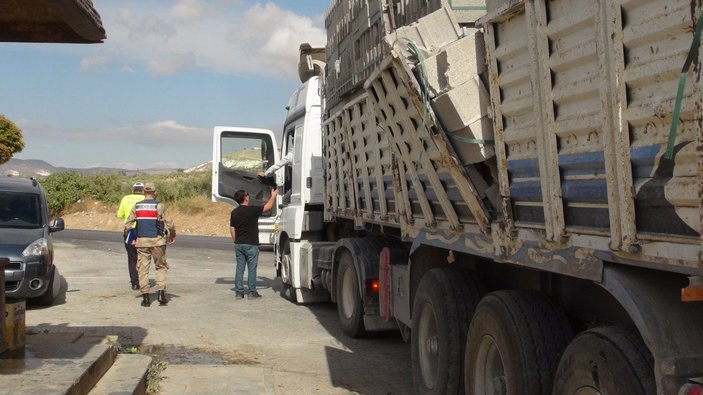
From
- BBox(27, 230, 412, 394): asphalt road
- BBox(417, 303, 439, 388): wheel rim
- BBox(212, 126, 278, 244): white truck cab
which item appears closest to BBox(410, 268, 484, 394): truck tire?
BBox(417, 303, 439, 388): wheel rim

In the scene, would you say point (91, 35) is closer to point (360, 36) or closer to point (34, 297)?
point (360, 36)

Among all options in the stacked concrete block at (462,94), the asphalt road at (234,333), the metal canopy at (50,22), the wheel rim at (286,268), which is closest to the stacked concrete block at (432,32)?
the stacked concrete block at (462,94)

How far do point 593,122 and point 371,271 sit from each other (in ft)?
16.0

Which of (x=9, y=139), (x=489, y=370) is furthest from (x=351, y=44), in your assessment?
(x=9, y=139)

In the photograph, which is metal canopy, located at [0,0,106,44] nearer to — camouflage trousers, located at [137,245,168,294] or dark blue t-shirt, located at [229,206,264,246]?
camouflage trousers, located at [137,245,168,294]

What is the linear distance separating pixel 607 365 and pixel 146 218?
861 centimetres

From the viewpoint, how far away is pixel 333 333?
9008 mm

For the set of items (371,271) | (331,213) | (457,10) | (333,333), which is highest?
(457,10)

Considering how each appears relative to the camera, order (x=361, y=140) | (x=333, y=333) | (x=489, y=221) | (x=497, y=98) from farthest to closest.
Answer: (x=333, y=333)
(x=361, y=140)
(x=489, y=221)
(x=497, y=98)

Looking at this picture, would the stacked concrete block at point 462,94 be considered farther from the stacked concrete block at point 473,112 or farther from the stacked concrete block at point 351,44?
the stacked concrete block at point 351,44

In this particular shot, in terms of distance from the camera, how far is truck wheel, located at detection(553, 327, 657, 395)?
9.67ft

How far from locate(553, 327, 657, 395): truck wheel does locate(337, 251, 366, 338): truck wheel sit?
4.72 metres

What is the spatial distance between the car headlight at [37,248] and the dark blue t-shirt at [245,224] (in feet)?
8.80

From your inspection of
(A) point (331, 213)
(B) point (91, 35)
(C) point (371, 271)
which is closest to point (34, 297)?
(A) point (331, 213)
